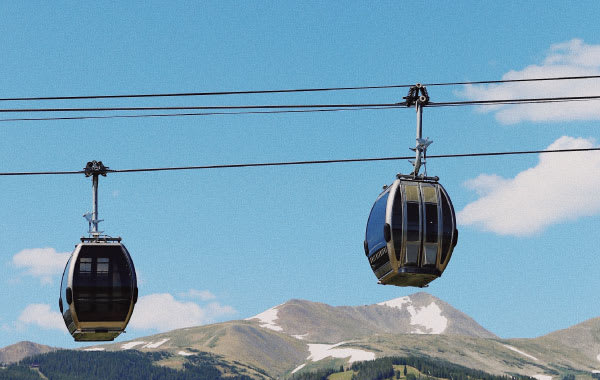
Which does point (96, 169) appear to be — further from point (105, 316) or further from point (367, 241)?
point (367, 241)

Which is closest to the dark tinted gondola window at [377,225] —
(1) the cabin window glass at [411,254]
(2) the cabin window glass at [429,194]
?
(1) the cabin window glass at [411,254]

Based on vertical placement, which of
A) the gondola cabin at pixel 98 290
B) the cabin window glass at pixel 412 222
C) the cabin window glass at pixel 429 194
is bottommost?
the gondola cabin at pixel 98 290

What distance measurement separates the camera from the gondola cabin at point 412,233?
28.1 m

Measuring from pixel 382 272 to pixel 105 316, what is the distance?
938 centimetres

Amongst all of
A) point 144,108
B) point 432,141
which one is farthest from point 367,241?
point 144,108

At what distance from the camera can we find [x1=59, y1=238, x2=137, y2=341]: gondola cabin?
31.9 meters

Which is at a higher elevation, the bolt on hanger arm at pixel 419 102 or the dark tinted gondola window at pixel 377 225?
the bolt on hanger arm at pixel 419 102

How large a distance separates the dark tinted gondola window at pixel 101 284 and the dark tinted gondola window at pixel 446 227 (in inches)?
417

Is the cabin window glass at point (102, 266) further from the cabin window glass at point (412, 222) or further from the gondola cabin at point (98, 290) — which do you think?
the cabin window glass at point (412, 222)

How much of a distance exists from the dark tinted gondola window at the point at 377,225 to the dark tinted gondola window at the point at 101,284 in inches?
329

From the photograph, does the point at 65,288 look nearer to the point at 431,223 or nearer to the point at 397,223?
the point at 397,223

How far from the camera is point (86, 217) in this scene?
32.9 m

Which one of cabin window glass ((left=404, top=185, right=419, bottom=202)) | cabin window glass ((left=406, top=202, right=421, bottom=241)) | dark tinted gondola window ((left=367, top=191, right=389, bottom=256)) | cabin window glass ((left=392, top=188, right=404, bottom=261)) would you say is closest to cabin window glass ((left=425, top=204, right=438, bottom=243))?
cabin window glass ((left=406, top=202, right=421, bottom=241))

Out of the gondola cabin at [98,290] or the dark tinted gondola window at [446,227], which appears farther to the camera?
the gondola cabin at [98,290]
